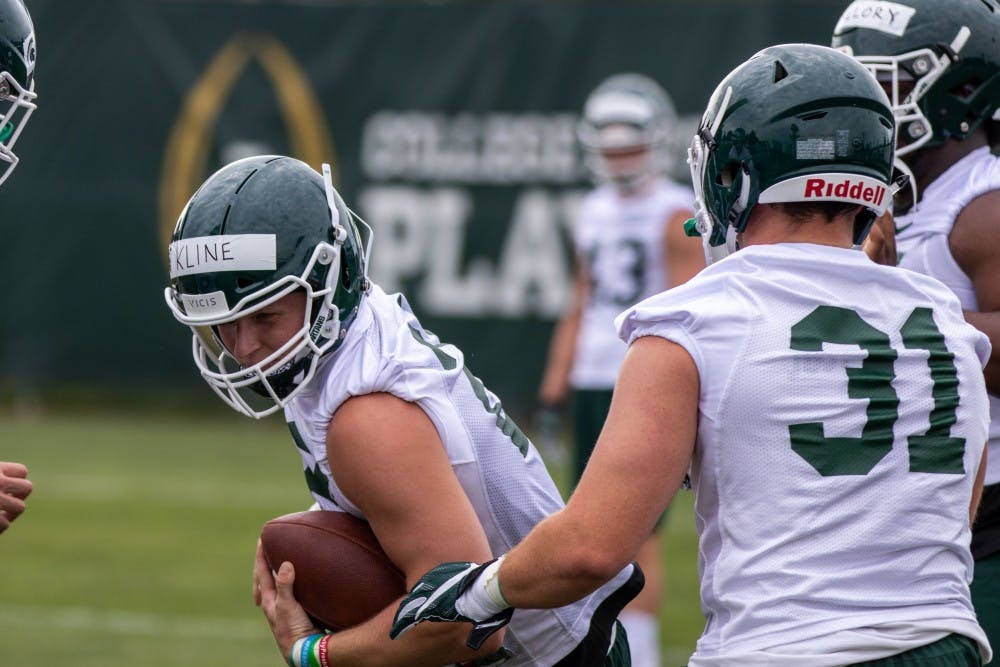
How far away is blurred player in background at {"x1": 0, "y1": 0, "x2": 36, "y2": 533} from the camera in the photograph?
322 centimetres

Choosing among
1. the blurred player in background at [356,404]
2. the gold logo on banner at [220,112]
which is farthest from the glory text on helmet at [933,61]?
the gold logo on banner at [220,112]

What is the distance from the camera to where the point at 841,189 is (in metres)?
2.36

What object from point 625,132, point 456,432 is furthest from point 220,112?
point 456,432

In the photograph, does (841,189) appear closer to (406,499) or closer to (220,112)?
(406,499)

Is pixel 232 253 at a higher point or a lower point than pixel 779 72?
lower

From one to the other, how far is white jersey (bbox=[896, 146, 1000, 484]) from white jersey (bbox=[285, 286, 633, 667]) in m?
0.93

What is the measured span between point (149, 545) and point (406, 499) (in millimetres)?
5689

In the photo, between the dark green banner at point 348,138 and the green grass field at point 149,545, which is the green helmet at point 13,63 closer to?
the green grass field at point 149,545

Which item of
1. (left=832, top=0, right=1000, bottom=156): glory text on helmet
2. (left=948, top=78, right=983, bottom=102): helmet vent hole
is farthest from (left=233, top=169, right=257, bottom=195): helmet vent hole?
(left=948, top=78, right=983, bottom=102): helmet vent hole

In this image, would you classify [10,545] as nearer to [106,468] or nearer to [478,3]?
[106,468]

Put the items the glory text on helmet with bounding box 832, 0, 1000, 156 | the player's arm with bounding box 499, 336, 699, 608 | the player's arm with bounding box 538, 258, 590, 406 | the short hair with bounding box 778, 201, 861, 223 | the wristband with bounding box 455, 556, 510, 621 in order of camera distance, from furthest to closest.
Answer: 1. the player's arm with bounding box 538, 258, 590, 406
2. the glory text on helmet with bounding box 832, 0, 1000, 156
3. the short hair with bounding box 778, 201, 861, 223
4. the wristband with bounding box 455, 556, 510, 621
5. the player's arm with bounding box 499, 336, 699, 608

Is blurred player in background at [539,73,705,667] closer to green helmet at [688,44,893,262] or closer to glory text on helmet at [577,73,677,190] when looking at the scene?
glory text on helmet at [577,73,677,190]

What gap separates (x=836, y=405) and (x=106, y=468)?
340 inches

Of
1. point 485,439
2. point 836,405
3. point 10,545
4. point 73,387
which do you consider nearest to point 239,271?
point 485,439
